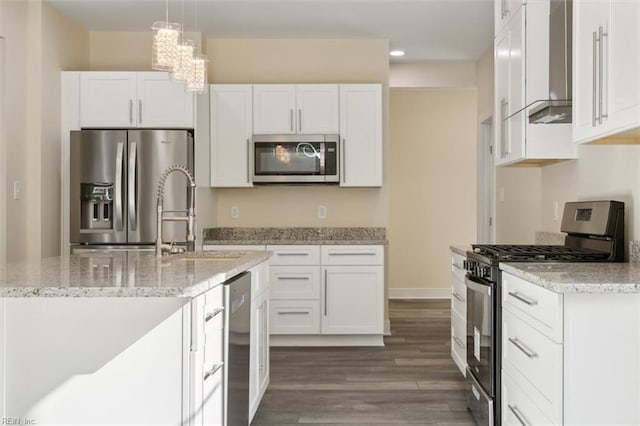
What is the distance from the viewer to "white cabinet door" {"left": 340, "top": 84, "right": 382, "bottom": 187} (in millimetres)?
5137

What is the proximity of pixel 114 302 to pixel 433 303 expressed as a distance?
18.7 feet

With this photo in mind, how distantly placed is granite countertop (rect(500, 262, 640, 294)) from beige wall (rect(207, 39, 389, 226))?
2877mm

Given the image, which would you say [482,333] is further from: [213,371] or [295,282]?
[295,282]

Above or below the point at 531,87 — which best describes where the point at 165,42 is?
above

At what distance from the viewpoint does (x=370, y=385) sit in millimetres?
3881

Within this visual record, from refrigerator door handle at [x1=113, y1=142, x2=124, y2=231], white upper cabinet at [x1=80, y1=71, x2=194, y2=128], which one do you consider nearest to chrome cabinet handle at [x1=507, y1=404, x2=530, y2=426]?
refrigerator door handle at [x1=113, y1=142, x2=124, y2=231]

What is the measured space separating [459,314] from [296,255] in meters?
1.55

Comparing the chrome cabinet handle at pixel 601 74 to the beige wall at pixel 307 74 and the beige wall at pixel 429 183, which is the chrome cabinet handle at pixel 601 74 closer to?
the beige wall at pixel 307 74

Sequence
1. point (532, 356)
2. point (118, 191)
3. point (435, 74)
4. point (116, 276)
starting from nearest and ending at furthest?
point (116, 276), point (532, 356), point (118, 191), point (435, 74)

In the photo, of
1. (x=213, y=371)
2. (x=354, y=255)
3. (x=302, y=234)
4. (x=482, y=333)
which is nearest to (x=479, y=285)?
(x=482, y=333)

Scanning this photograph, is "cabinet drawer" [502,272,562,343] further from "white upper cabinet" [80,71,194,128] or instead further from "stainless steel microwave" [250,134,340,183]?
"white upper cabinet" [80,71,194,128]

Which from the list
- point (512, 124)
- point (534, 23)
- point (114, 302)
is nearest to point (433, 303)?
point (512, 124)

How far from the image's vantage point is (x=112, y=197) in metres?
4.62

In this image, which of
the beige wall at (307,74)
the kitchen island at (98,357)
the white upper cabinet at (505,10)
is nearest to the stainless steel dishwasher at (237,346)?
the kitchen island at (98,357)
